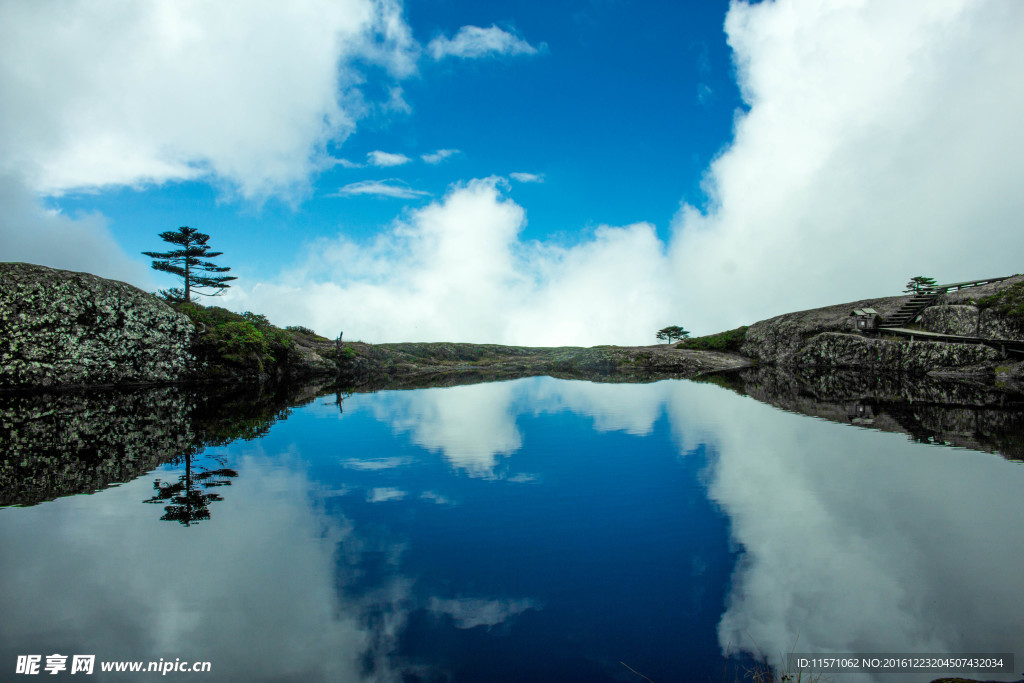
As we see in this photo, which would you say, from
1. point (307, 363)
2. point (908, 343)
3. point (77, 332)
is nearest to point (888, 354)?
point (908, 343)

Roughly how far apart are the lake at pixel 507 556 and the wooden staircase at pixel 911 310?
39.6 m

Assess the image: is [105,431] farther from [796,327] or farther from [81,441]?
[796,327]

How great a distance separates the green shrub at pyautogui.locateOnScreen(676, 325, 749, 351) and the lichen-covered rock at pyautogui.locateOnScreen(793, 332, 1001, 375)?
15825 millimetres

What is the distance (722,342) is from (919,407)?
49365 millimetres

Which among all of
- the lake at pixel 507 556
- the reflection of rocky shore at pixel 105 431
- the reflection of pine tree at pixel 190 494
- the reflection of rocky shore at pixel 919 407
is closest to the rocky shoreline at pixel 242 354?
the reflection of rocky shore at pixel 105 431

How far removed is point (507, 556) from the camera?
6793 millimetres

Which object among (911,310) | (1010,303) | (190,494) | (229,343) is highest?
(911,310)

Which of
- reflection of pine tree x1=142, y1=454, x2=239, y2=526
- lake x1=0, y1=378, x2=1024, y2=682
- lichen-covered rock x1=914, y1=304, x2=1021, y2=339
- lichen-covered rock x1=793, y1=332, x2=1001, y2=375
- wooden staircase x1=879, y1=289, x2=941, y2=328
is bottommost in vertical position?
lake x1=0, y1=378, x2=1024, y2=682

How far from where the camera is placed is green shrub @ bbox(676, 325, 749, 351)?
6850cm

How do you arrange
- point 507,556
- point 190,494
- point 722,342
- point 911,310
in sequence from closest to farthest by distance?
point 507,556
point 190,494
point 911,310
point 722,342

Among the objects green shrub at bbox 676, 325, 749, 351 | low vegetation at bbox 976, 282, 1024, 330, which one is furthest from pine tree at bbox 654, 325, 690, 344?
low vegetation at bbox 976, 282, 1024, 330

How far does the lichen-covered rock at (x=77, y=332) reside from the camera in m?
28.4

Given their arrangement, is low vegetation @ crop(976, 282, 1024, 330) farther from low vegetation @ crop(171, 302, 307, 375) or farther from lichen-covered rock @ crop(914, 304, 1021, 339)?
low vegetation @ crop(171, 302, 307, 375)

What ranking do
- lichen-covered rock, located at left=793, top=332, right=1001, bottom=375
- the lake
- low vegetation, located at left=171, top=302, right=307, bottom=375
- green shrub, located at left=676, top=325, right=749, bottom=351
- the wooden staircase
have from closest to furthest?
the lake → lichen-covered rock, located at left=793, top=332, right=1001, bottom=375 → low vegetation, located at left=171, top=302, right=307, bottom=375 → the wooden staircase → green shrub, located at left=676, top=325, right=749, bottom=351
